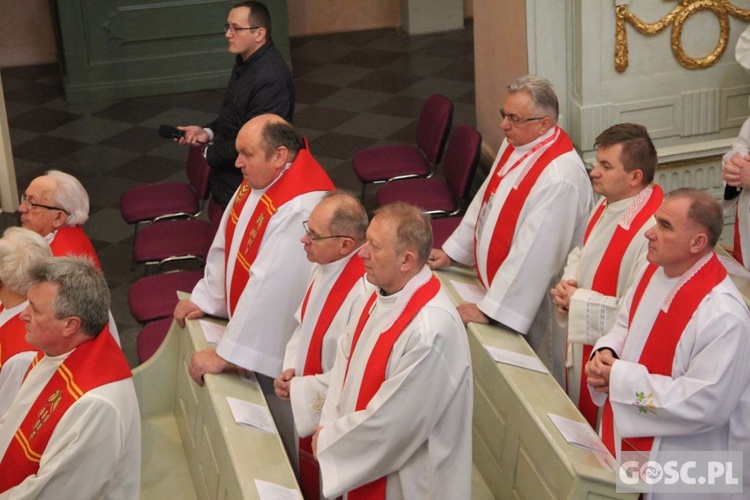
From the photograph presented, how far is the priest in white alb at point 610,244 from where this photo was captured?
14.4ft

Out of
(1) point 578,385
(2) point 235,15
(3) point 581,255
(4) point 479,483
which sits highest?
(2) point 235,15

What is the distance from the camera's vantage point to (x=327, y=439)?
152 inches

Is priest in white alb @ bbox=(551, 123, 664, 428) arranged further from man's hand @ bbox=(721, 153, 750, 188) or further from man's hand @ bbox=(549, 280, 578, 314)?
man's hand @ bbox=(721, 153, 750, 188)

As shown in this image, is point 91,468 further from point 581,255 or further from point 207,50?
point 207,50

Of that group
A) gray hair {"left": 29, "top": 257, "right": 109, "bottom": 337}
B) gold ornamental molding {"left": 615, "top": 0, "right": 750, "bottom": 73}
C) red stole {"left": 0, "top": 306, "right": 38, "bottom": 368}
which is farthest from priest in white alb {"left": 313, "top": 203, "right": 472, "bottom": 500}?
gold ornamental molding {"left": 615, "top": 0, "right": 750, "bottom": 73}

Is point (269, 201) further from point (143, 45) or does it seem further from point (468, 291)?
point (143, 45)

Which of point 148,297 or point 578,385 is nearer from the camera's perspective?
point 578,385

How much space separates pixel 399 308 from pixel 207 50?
25.0ft

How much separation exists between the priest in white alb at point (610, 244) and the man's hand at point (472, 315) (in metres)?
0.41

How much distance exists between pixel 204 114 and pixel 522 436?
6.72 meters

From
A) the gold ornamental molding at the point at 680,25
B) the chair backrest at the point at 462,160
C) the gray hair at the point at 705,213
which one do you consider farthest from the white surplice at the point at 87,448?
the gold ornamental molding at the point at 680,25

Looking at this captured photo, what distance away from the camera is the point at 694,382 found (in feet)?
12.3

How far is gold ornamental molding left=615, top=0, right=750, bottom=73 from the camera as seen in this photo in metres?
6.71

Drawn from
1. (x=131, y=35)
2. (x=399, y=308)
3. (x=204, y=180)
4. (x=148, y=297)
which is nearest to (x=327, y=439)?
(x=399, y=308)
